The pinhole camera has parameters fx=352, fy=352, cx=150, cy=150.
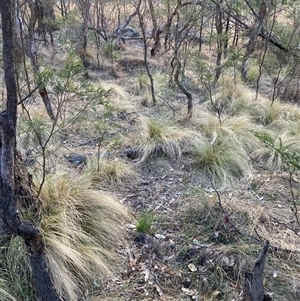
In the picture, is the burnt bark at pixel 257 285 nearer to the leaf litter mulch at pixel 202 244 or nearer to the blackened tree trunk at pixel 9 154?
the leaf litter mulch at pixel 202 244

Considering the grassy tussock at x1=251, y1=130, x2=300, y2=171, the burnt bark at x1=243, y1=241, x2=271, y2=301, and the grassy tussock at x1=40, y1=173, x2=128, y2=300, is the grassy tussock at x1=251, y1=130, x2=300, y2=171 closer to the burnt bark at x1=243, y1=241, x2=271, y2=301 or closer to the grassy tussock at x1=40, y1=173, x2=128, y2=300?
the grassy tussock at x1=40, y1=173, x2=128, y2=300

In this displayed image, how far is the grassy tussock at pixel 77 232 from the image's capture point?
6.96 ft

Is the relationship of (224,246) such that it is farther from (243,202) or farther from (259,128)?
(259,128)

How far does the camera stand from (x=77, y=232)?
2354 millimetres

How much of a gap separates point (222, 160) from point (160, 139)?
726 millimetres

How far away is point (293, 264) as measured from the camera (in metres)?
2.38

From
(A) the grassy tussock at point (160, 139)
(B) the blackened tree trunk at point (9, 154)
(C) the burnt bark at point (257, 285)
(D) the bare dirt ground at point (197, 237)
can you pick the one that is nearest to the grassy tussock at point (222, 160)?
(D) the bare dirt ground at point (197, 237)

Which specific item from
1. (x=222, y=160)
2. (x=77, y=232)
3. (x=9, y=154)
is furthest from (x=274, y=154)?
(x=9, y=154)

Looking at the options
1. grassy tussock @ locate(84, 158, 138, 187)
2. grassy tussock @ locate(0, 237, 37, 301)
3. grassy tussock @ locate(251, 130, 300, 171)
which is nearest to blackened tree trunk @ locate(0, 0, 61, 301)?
grassy tussock @ locate(0, 237, 37, 301)

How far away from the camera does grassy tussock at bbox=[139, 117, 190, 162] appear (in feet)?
12.5

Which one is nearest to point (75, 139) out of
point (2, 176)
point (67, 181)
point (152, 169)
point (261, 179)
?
point (152, 169)

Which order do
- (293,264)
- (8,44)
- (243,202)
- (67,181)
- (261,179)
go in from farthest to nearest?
(261,179) < (243,202) < (67,181) < (293,264) < (8,44)

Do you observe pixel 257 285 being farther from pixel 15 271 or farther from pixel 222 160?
pixel 222 160

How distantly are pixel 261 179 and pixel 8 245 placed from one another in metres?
2.40
